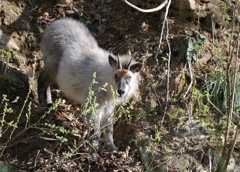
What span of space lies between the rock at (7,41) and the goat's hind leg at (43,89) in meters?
0.68

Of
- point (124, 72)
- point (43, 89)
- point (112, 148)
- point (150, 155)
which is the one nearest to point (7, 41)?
point (43, 89)

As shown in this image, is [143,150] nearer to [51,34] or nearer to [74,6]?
[51,34]

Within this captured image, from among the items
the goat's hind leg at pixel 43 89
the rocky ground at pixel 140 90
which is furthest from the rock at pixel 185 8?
the goat's hind leg at pixel 43 89

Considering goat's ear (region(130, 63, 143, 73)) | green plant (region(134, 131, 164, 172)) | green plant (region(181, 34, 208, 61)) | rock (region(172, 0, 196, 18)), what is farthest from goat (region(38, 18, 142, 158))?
rock (region(172, 0, 196, 18))

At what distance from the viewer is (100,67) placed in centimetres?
586

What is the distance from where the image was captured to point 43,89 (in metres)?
6.43

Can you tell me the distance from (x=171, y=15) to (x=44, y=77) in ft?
6.87

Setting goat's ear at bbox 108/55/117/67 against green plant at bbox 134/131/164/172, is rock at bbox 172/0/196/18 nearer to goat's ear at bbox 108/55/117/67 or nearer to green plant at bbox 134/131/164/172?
goat's ear at bbox 108/55/117/67

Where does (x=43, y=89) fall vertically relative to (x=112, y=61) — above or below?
below

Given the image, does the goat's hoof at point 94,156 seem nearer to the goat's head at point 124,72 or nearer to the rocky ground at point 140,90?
the rocky ground at point 140,90

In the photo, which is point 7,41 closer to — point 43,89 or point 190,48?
point 43,89

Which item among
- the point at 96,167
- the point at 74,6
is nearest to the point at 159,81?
the point at 96,167

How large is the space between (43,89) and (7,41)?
37.2 inches

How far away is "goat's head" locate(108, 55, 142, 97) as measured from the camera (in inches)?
217
